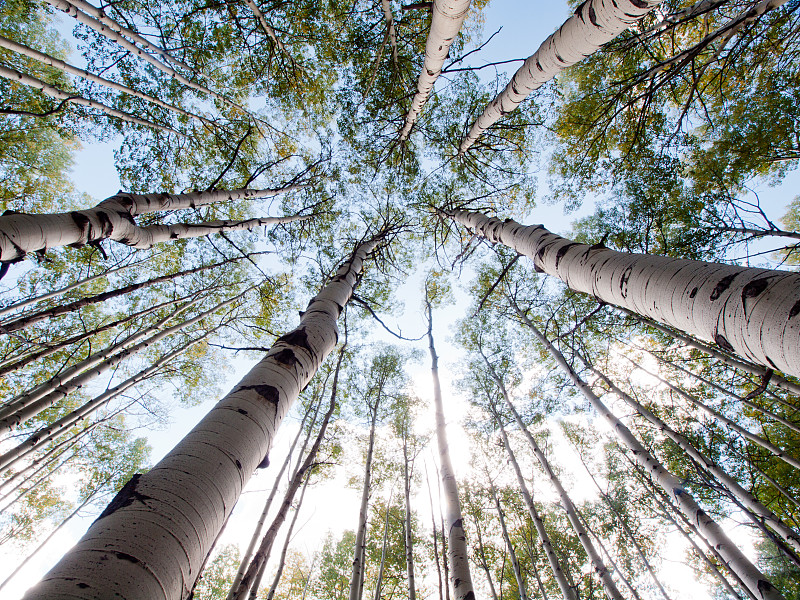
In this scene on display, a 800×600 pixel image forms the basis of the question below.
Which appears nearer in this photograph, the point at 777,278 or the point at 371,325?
the point at 777,278

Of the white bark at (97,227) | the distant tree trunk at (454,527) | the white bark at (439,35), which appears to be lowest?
the distant tree trunk at (454,527)

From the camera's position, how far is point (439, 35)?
3.25 m

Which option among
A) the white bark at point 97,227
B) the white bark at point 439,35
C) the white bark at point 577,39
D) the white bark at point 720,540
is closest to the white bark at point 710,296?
the white bark at point 577,39

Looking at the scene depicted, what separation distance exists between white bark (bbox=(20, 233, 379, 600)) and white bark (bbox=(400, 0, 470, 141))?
11.5 ft

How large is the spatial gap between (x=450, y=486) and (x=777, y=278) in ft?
10.5

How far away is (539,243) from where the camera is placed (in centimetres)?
270

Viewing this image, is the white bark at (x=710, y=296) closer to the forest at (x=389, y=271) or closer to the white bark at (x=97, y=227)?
the forest at (x=389, y=271)

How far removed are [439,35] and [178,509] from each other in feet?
14.3

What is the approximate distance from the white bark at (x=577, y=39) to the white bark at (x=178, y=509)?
135 inches

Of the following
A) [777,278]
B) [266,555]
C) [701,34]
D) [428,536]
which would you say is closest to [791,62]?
[701,34]

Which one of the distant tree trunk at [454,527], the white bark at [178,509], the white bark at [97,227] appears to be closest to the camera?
the white bark at [178,509]

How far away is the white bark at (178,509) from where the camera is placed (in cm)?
71

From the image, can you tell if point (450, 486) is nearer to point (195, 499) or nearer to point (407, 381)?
point (195, 499)

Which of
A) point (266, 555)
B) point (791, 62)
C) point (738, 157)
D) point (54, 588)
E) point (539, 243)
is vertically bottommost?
point (54, 588)
